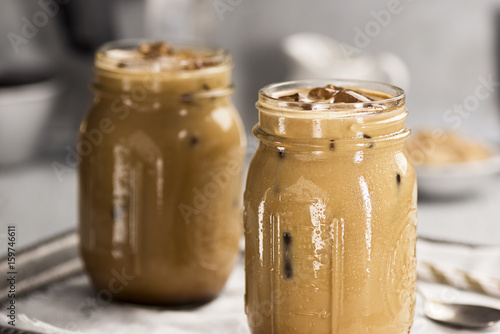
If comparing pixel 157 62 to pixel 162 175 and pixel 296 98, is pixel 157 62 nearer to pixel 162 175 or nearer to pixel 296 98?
pixel 162 175

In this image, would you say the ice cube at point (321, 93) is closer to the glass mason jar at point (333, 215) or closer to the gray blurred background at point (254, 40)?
the glass mason jar at point (333, 215)

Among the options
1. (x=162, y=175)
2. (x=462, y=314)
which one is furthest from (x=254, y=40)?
(x=462, y=314)

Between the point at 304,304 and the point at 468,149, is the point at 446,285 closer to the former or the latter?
the point at 304,304

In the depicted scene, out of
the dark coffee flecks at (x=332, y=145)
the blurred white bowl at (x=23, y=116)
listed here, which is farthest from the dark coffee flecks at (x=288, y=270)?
the blurred white bowl at (x=23, y=116)

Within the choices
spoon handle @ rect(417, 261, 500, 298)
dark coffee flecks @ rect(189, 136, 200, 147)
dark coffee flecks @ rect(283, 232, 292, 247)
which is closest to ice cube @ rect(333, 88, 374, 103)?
dark coffee flecks @ rect(283, 232, 292, 247)

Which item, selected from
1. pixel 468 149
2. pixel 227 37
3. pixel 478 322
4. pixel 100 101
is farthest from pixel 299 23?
pixel 478 322

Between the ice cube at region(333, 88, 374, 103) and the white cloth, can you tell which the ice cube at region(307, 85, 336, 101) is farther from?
the white cloth
